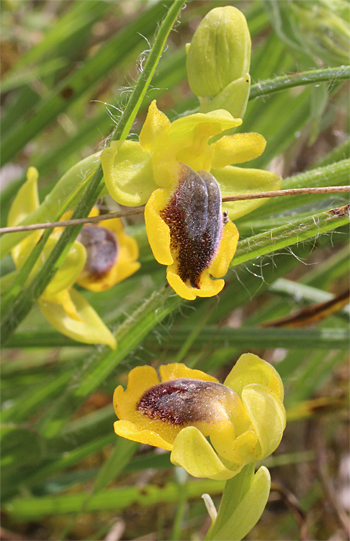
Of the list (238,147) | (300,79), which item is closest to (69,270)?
(238,147)

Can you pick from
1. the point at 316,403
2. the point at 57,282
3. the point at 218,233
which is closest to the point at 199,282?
the point at 218,233

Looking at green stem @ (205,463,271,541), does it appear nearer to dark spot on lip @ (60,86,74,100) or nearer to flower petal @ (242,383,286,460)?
flower petal @ (242,383,286,460)

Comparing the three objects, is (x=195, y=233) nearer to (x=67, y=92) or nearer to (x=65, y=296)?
(x=65, y=296)

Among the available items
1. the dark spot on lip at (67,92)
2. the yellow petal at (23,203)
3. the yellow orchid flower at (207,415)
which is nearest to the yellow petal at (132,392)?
the yellow orchid flower at (207,415)

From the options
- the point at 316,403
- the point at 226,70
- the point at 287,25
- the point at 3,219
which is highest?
the point at 226,70

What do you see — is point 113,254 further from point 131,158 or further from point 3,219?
point 3,219

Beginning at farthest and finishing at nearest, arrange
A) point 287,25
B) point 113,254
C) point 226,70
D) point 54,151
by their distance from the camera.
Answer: point 54,151 < point 287,25 < point 113,254 < point 226,70

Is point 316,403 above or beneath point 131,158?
beneath
